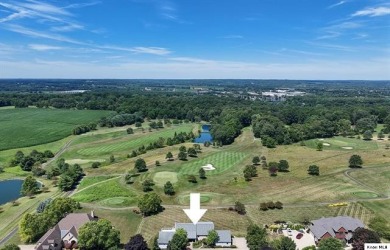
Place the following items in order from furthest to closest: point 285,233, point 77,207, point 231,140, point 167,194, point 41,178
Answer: point 231,140 → point 41,178 → point 167,194 → point 77,207 → point 285,233

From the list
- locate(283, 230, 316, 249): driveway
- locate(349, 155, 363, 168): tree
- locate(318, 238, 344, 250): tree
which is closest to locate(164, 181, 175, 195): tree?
locate(283, 230, 316, 249): driveway

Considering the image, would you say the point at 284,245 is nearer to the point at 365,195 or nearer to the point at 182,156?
the point at 365,195

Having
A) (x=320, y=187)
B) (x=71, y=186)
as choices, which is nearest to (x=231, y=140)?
(x=320, y=187)

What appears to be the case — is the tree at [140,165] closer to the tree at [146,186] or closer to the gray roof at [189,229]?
the tree at [146,186]

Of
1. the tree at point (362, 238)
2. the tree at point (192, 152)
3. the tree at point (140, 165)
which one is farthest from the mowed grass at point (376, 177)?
the tree at point (140, 165)

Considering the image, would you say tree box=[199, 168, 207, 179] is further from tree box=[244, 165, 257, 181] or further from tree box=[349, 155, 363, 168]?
tree box=[349, 155, 363, 168]

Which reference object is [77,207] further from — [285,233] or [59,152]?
[59,152]
